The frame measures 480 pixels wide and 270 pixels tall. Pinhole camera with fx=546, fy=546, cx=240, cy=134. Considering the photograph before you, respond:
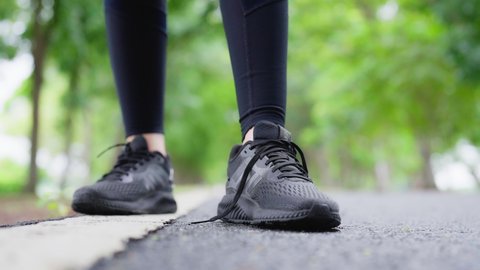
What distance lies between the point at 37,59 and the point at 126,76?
735 centimetres

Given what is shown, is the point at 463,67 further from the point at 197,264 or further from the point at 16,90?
the point at 16,90

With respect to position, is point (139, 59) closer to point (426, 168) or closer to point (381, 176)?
point (426, 168)

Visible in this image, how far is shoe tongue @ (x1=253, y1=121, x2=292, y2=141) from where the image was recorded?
1.53 m

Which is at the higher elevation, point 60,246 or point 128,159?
point 128,159

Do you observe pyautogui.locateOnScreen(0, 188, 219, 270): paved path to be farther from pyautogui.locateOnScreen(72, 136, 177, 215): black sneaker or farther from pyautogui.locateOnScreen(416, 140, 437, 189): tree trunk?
pyautogui.locateOnScreen(416, 140, 437, 189): tree trunk

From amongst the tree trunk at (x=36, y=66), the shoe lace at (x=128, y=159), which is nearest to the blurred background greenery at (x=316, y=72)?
the tree trunk at (x=36, y=66)

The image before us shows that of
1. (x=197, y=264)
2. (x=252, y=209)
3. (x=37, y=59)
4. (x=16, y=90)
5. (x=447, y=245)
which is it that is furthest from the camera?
(x=16, y=90)

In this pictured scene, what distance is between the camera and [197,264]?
851mm

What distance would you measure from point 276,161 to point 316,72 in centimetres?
2075

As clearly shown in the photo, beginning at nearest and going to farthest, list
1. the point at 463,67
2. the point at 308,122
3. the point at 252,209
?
the point at 252,209 → the point at 463,67 → the point at 308,122

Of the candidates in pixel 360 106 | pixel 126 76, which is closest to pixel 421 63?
pixel 360 106

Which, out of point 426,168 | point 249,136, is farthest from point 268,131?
point 426,168

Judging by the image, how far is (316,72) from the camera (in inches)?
861

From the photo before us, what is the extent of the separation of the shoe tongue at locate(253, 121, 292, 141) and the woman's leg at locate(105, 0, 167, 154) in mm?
662
